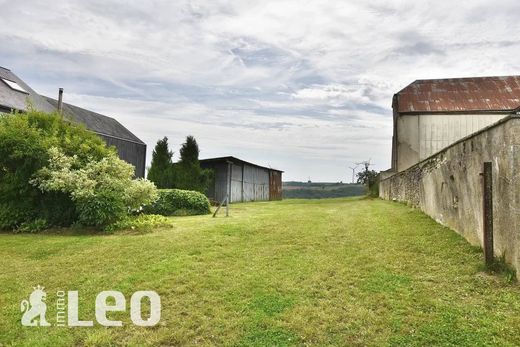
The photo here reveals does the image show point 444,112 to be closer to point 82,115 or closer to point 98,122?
point 98,122

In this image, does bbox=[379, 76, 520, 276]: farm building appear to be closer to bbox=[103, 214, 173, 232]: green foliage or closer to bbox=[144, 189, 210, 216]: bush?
bbox=[103, 214, 173, 232]: green foliage

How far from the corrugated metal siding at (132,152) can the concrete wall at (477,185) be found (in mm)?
22973

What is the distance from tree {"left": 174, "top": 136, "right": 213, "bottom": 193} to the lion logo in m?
16.3

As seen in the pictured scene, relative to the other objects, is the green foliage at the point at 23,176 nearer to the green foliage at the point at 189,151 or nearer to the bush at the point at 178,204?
the bush at the point at 178,204

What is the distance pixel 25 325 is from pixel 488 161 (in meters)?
6.45

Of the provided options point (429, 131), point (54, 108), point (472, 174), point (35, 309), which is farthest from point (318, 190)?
point (35, 309)

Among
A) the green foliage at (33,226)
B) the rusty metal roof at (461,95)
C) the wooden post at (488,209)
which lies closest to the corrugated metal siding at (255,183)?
the rusty metal roof at (461,95)

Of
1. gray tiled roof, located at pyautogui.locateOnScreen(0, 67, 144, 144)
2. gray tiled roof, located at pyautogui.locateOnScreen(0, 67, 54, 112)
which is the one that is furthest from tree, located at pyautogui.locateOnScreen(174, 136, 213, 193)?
gray tiled roof, located at pyautogui.locateOnScreen(0, 67, 54, 112)

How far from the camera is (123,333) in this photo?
13.5 ft

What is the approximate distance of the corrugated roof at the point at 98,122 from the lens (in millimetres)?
24906

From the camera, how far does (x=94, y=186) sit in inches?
409

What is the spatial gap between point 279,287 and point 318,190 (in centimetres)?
4968

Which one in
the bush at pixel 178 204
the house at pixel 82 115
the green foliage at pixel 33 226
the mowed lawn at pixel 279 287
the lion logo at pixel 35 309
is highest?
the house at pixel 82 115

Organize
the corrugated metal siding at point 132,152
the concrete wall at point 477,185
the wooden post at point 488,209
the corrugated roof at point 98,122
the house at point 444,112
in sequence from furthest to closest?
the corrugated metal siding at point 132,152
the corrugated roof at point 98,122
the house at point 444,112
the wooden post at point 488,209
the concrete wall at point 477,185
